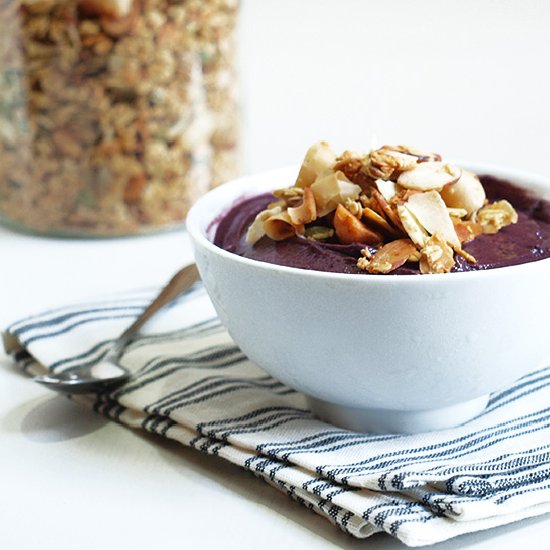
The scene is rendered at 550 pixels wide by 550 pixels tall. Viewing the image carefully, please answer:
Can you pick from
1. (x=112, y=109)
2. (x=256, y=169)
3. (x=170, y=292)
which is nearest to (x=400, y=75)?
(x=256, y=169)

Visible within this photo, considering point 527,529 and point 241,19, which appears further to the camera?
point 241,19

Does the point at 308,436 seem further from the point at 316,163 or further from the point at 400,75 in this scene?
the point at 400,75

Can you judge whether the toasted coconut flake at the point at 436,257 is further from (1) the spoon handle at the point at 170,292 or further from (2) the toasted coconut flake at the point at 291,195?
(1) the spoon handle at the point at 170,292

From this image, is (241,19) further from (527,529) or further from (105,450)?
(527,529)

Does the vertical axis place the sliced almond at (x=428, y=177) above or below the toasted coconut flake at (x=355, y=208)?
above

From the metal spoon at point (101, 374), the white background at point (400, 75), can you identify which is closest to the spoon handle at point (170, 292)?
the metal spoon at point (101, 374)

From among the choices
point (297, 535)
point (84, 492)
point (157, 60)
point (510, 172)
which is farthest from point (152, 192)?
point (297, 535)
